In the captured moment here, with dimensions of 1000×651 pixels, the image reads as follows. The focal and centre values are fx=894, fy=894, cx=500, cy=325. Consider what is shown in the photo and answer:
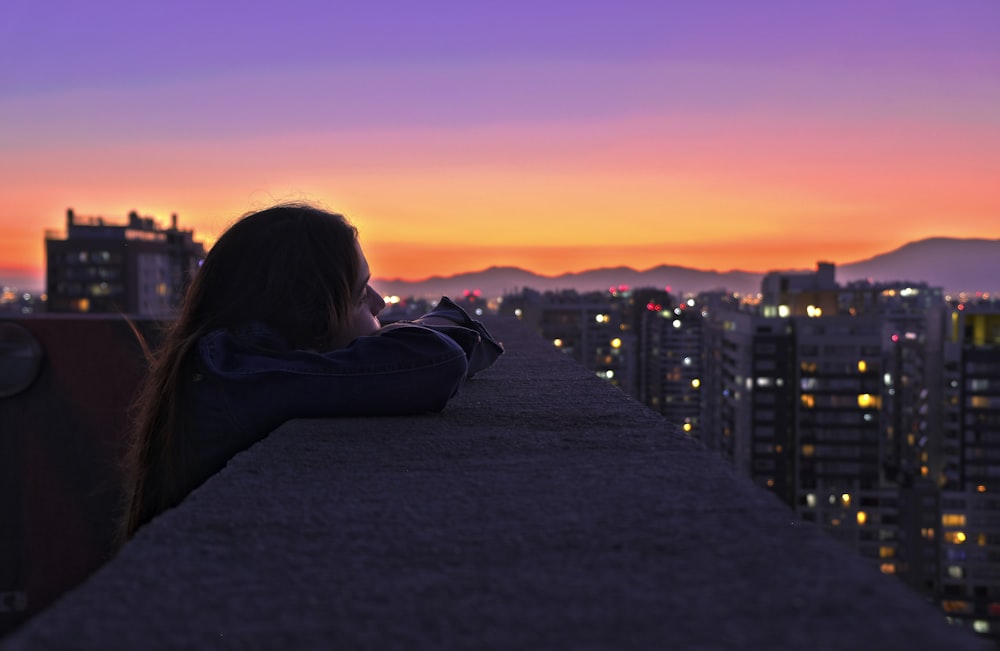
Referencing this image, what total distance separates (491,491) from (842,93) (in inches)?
1620

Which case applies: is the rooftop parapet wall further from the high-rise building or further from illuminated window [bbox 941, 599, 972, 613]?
illuminated window [bbox 941, 599, 972, 613]

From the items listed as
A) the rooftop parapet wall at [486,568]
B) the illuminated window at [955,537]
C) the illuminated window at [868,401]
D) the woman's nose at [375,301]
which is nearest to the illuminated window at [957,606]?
the illuminated window at [955,537]

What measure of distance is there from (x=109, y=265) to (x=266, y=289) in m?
56.8

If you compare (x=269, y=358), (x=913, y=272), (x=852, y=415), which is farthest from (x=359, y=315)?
(x=913, y=272)

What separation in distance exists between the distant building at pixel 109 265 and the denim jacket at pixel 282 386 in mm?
53146

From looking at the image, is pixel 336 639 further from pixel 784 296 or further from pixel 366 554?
pixel 784 296

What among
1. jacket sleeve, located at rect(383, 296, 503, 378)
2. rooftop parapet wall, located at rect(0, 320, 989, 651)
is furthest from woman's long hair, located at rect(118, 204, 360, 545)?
rooftop parapet wall, located at rect(0, 320, 989, 651)

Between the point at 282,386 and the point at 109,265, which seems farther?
the point at 109,265

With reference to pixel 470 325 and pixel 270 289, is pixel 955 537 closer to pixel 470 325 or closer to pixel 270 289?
pixel 470 325

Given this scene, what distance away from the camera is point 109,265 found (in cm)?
5372

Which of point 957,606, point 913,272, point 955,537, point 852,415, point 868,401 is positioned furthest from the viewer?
point 913,272

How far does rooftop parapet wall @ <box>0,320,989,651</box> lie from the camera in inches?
26.6

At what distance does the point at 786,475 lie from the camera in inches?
1505

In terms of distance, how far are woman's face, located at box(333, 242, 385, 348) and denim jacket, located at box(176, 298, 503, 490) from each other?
0.19 meters
